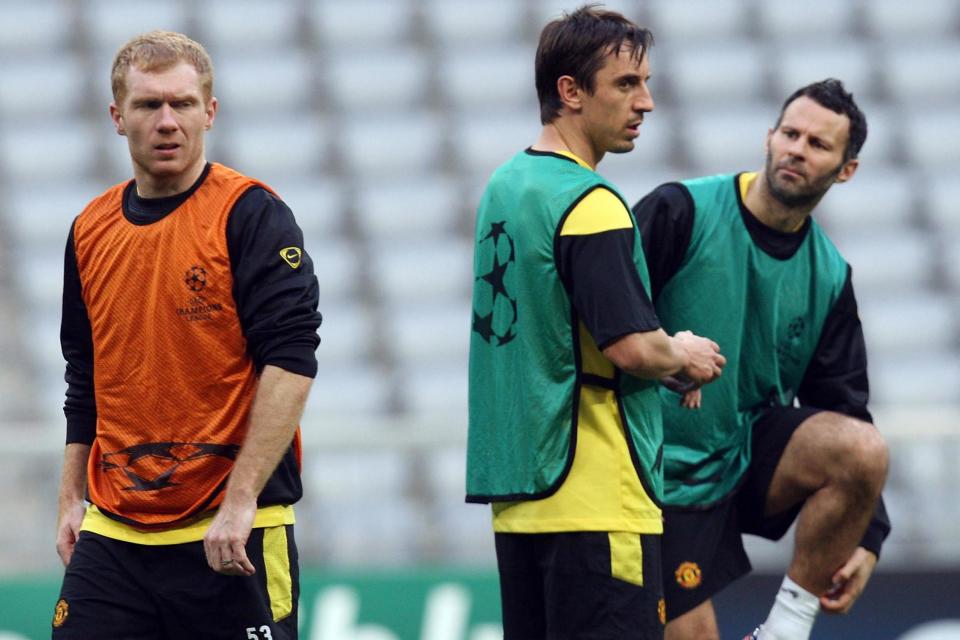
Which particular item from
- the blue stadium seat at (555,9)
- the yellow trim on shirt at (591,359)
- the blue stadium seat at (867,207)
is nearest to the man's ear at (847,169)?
the yellow trim on shirt at (591,359)

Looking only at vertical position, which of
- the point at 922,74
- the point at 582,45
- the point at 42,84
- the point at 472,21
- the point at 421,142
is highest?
the point at 472,21

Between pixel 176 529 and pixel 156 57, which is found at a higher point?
pixel 156 57

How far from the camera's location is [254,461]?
3.60 meters

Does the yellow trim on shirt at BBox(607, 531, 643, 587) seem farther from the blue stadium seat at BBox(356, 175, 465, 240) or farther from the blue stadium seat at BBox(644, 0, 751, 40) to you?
the blue stadium seat at BBox(644, 0, 751, 40)

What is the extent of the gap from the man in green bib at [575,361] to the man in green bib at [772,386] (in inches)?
26.2

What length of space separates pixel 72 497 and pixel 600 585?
1.31m

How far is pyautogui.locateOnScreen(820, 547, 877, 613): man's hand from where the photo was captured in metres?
4.64

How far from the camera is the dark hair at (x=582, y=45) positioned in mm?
3848

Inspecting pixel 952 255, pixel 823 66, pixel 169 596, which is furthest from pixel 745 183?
pixel 823 66

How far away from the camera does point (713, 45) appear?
42.4ft

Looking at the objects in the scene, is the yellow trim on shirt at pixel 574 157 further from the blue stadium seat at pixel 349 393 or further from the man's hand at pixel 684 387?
the blue stadium seat at pixel 349 393

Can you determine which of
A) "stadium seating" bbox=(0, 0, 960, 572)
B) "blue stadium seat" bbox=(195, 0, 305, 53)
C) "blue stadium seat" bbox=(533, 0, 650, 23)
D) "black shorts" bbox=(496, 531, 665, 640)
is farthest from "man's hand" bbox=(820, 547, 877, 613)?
"blue stadium seat" bbox=(195, 0, 305, 53)

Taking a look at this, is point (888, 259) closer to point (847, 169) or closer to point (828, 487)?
point (847, 169)

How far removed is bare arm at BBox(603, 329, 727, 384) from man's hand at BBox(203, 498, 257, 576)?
2.87 ft
